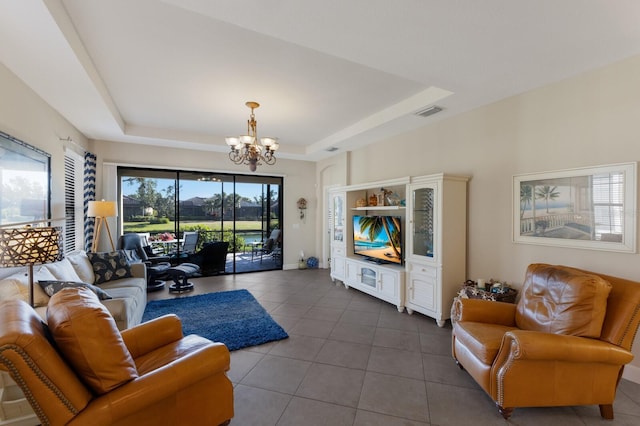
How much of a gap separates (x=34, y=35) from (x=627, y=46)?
4.48 meters

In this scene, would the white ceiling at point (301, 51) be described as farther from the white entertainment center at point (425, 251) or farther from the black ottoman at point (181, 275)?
the black ottoman at point (181, 275)

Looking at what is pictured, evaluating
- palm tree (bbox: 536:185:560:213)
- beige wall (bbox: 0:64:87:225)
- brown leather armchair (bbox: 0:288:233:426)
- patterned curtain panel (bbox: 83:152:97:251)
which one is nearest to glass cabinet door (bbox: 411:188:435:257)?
palm tree (bbox: 536:185:560:213)

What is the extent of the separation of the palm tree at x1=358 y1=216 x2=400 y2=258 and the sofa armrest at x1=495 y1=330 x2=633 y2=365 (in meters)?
2.43

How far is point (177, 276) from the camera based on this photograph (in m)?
4.83

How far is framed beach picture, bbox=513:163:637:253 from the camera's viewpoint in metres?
2.35

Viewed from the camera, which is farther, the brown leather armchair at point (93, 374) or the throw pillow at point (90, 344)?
the throw pillow at point (90, 344)

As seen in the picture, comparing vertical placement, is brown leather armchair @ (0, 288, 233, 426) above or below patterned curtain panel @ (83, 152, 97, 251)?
below

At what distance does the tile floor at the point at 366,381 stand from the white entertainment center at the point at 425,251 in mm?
332

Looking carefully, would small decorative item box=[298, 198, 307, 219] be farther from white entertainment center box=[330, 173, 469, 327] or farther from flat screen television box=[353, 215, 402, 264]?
white entertainment center box=[330, 173, 469, 327]

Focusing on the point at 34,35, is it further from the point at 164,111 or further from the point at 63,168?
the point at 63,168

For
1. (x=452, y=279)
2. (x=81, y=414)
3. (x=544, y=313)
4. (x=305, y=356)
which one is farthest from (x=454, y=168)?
(x=81, y=414)

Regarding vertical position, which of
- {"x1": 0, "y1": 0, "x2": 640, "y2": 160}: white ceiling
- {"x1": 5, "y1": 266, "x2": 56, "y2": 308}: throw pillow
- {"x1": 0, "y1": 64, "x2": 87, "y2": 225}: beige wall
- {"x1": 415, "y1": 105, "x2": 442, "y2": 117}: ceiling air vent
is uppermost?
{"x1": 0, "y1": 0, "x2": 640, "y2": 160}: white ceiling

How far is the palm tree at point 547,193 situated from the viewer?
2.78 metres

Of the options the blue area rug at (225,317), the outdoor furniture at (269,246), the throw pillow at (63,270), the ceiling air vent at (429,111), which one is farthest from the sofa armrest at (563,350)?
the outdoor furniture at (269,246)
